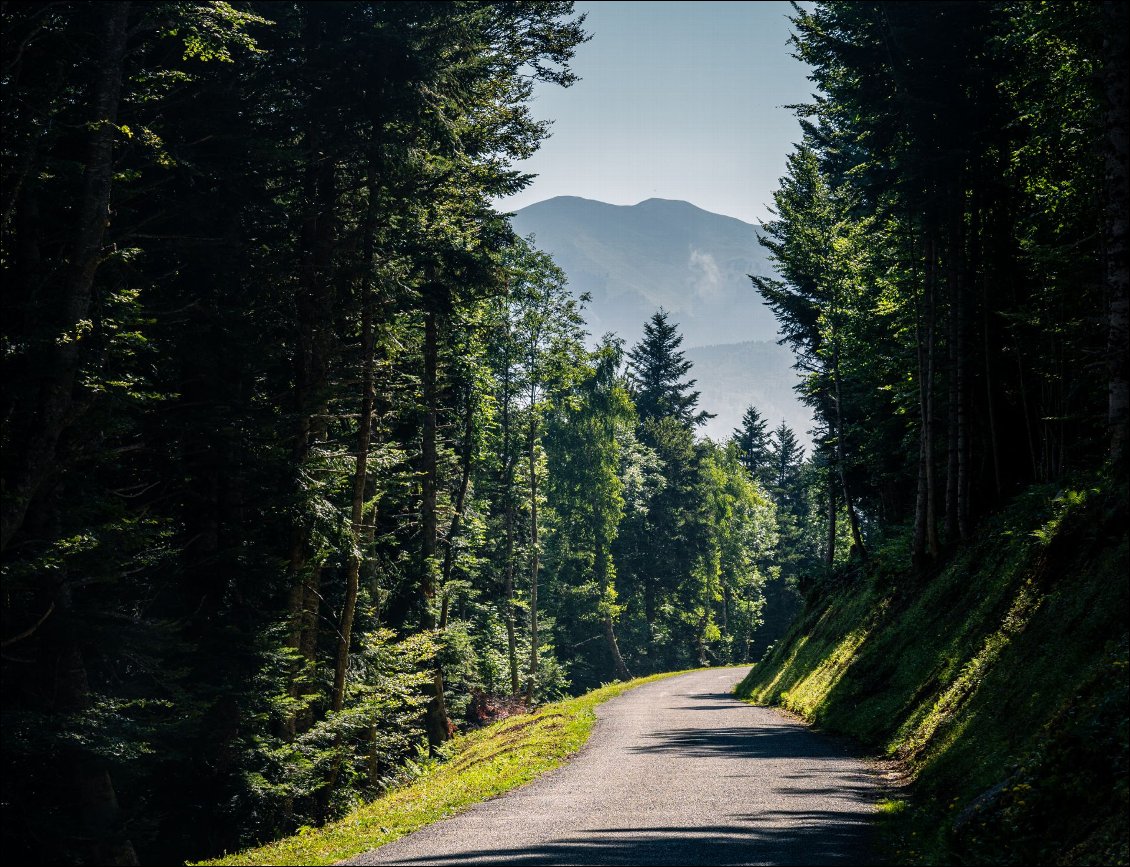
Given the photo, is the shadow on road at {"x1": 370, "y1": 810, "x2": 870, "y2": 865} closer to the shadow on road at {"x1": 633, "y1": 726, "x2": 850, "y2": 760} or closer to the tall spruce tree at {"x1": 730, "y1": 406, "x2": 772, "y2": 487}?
the shadow on road at {"x1": 633, "y1": 726, "x2": 850, "y2": 760}

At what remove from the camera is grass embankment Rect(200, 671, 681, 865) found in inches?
421

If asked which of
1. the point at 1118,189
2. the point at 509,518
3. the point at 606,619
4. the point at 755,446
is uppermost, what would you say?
the point at 755,446

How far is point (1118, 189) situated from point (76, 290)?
14.3 metres

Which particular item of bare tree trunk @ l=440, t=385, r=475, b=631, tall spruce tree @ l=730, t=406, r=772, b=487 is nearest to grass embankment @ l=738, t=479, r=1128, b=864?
bare tree trunk @ l=440, t=385, r=475, b=631

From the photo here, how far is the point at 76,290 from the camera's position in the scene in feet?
40.5

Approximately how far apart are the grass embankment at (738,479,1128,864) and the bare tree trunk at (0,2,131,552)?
11.2m

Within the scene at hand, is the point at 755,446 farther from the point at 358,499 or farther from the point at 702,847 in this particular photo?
the point at 702,847

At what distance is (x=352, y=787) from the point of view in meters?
20.6

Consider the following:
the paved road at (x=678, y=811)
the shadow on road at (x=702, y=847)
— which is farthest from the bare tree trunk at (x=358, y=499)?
the shadow on road at (x=702, y=847)

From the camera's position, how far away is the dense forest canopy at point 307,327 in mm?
12539

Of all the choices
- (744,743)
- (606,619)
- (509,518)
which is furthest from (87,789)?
(606,619)

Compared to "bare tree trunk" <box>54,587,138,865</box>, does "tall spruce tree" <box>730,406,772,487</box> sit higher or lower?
higher

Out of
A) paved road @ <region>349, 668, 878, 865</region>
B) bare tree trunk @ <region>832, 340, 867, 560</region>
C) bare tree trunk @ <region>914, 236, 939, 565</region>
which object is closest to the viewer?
paved road @ <region>349, 668, 878, 865</region>

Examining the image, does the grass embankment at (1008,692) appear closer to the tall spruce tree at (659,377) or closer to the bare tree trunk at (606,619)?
the bare tree trunk at (606,619)
